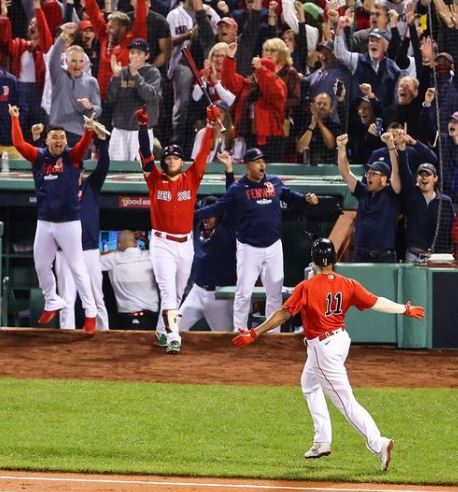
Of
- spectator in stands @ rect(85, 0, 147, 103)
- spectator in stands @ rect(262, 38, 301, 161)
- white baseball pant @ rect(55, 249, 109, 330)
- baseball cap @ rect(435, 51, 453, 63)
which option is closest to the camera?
white baseball pant @ rect(55, 249, 109, 330)

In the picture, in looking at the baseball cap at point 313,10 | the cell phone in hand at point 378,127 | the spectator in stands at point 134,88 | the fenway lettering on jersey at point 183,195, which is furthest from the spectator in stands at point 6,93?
the cell phone in hand at point 378,127

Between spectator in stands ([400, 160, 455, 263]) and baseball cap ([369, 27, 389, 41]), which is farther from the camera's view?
baseball cap ([369, 27, 389, 41])

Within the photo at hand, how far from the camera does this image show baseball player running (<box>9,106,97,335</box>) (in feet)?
43.9

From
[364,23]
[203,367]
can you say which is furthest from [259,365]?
[364,23]

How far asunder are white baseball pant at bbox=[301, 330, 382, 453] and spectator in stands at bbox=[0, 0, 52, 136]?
7888mm

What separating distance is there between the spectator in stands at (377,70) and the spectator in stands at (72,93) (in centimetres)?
286

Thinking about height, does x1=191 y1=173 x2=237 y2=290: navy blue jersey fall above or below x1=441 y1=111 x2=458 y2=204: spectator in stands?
below

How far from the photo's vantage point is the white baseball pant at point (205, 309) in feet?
47.3

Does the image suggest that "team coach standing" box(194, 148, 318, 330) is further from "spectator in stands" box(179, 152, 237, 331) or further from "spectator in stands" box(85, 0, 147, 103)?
"spectator in stands" box(85, 0, 147, 103)

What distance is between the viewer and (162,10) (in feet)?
54.9

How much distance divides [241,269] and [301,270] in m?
2.32

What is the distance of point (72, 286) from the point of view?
46.4 feet

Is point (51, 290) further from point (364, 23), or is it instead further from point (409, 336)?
→ point (364, 23)

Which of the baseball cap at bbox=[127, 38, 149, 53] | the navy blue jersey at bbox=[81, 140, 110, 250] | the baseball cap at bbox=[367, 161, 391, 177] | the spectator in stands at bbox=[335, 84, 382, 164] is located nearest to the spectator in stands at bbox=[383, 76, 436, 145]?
the spectator in stands at bbox=[335, 84, 382, 164]
